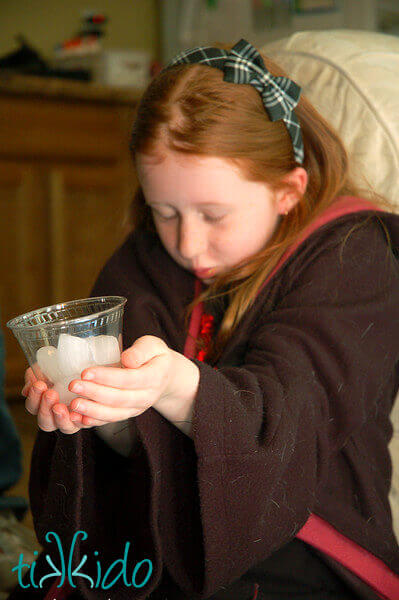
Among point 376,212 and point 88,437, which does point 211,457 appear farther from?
point 376,212

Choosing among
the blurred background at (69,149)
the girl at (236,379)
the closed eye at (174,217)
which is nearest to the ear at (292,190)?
the girl at (236,379)

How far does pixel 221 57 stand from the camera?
3.22ft

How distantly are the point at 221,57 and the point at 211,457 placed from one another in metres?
0.58

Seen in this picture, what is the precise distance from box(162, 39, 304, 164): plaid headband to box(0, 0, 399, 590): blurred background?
1.39 metres

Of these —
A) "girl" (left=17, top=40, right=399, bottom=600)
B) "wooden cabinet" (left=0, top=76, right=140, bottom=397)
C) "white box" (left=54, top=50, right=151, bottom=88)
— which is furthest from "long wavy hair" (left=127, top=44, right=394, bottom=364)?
"white box" (left=54, top=50, right=151, bottom=88)

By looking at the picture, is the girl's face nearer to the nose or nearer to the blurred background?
the nose

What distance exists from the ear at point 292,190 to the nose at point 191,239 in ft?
0.46

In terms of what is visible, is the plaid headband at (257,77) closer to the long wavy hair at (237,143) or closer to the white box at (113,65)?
the long wavy hair at (237,143)

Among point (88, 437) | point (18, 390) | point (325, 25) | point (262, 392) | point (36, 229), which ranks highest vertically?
point (325, 25)

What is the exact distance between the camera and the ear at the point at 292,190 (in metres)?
1.01

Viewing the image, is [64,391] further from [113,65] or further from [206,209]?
[113,65]

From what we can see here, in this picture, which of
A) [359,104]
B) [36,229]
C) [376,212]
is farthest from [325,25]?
[376,212]

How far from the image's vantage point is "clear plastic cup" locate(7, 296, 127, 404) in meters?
0.62

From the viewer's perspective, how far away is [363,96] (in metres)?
1.10
